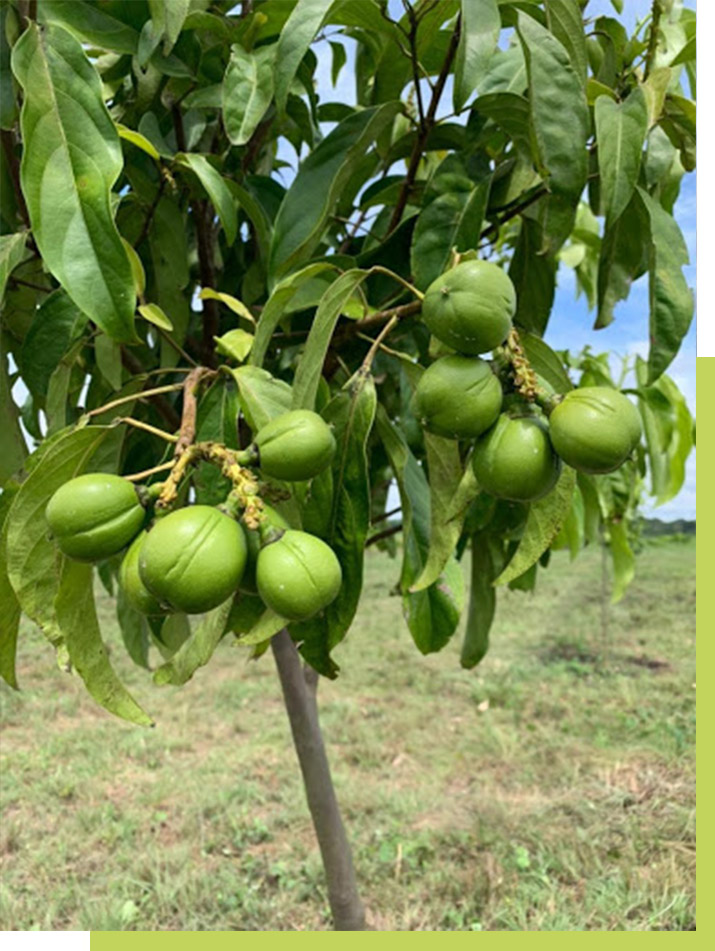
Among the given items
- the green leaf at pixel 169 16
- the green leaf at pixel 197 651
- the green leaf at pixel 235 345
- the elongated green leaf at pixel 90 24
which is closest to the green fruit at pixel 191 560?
the green leaf at pixel 197 651

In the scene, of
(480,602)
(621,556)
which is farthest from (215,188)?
(621,556)

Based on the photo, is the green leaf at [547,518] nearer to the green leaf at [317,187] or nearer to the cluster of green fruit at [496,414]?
A: the cluster of green fruit at [496,414]

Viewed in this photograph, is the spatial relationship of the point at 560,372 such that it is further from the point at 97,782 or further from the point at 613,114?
the point at 97,782

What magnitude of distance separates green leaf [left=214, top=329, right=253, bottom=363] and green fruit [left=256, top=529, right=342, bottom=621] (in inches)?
12.9

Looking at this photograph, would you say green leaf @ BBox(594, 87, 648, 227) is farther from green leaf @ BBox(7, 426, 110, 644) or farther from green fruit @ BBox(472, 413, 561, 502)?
green leaf @ BBox(7, 426, 110, 644)

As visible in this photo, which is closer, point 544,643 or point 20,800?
point 20,800

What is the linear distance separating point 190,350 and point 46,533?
2.16ft

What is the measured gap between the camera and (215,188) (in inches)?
41.7

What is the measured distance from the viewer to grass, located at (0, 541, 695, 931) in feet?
9.95

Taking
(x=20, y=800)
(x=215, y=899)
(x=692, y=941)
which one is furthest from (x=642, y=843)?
(x=20, y=800)

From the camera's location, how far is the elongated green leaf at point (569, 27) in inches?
36.2

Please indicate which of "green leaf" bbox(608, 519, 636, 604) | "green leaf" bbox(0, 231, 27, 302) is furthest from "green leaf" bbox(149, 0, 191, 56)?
"green leaf" bbox(608, 519, 636, 604)

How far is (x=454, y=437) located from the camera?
75cm

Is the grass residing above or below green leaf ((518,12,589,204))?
below
